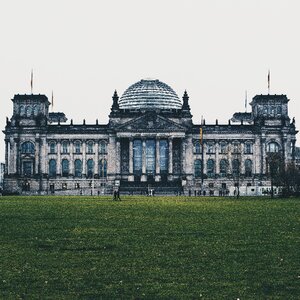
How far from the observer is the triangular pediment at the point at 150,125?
143m

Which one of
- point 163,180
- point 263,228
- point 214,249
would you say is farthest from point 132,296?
point 163,180

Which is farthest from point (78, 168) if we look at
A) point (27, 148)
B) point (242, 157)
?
point (242, 157)

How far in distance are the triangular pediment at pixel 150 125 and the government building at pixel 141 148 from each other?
0.22 metres

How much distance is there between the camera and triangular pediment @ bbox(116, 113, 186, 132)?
469 ft

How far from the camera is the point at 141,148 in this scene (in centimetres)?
14400

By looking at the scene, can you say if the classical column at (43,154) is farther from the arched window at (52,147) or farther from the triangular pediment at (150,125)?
the triangular pediment at (150,125)

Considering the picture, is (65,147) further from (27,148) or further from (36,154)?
(27,148)

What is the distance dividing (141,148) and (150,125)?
18.1ft

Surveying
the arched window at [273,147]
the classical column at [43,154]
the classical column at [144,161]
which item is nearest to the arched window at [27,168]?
the classical column at [43,154]

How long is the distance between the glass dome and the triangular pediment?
1456 centimetres

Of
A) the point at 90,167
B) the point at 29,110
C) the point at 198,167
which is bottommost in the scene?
the point at 198,167

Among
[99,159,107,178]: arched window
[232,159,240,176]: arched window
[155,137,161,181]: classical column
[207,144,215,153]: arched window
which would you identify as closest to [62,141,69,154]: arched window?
[99,159,107,178]: arched window

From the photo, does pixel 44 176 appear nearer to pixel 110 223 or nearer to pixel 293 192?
pixel 293 192

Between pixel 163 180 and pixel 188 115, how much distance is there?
53.5 ft
